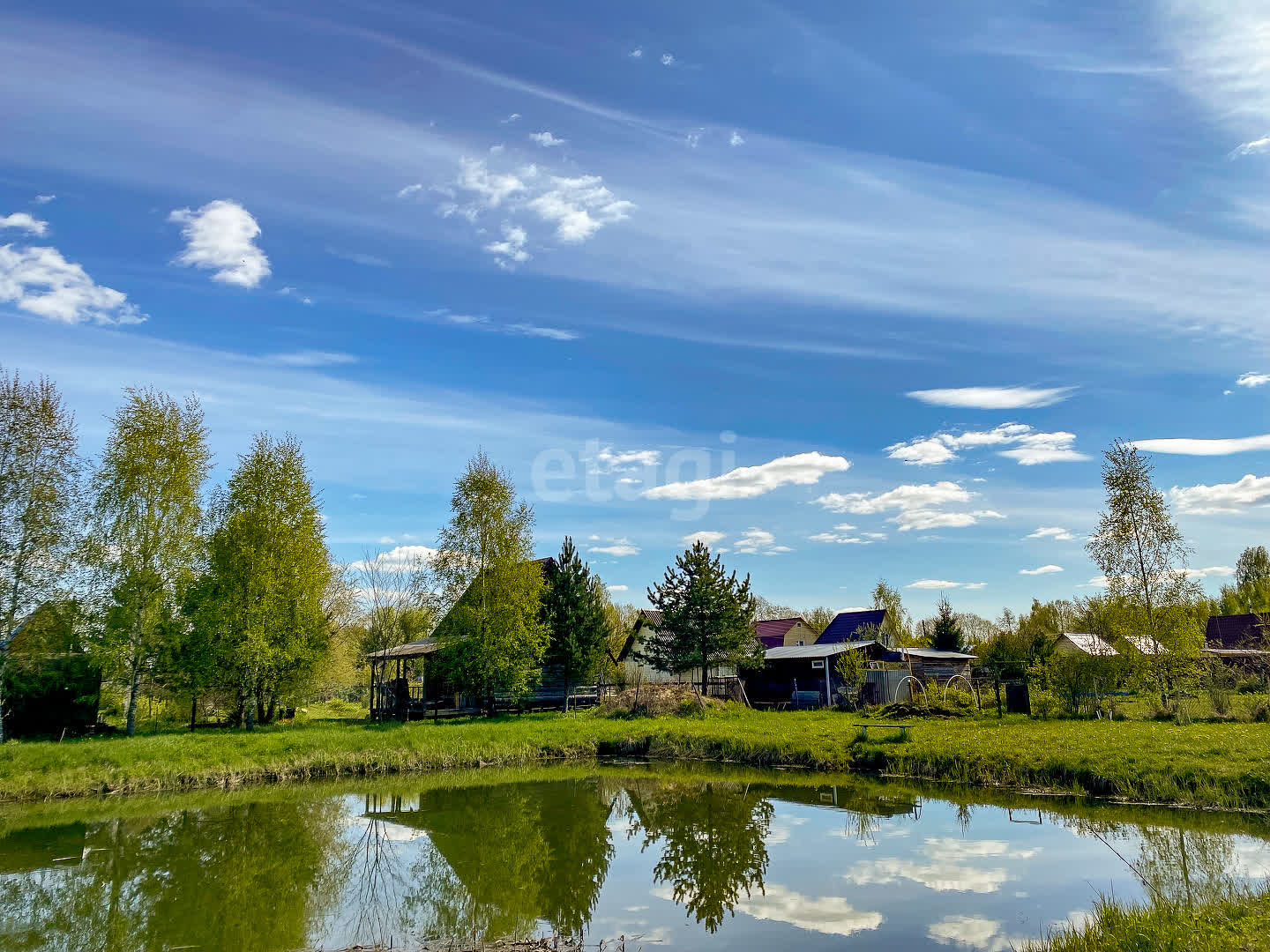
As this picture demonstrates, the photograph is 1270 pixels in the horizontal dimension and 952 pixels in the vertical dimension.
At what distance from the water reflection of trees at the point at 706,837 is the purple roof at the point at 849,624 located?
2626cm

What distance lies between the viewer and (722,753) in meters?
22.9

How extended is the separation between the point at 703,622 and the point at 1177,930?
2770cm

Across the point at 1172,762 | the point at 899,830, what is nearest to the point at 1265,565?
the point at 1172,762

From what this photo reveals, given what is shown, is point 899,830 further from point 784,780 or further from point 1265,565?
point 1265,565

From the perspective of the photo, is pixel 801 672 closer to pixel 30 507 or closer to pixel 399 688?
pixel 399 688

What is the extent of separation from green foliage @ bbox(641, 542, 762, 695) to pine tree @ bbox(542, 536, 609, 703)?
10.5 feet

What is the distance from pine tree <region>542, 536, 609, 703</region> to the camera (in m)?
33.7

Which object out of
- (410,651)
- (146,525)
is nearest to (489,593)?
(410,651)

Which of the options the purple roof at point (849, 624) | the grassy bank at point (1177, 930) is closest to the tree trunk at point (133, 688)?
the grassy bank at point (1177, 930)

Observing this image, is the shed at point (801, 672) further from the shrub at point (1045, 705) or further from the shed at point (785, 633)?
the shrub at point (1045, 705)

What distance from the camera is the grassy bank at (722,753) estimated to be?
49.6ft

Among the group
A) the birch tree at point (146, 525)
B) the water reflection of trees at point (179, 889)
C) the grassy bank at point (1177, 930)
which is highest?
the birch tree at point (146, 525)

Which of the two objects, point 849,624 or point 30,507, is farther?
point 849,624

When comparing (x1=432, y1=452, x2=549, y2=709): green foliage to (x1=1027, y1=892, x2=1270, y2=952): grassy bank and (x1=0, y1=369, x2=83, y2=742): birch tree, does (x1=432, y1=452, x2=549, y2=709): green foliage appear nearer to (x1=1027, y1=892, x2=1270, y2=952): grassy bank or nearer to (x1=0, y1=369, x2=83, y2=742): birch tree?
(x1=0, y1=369, x2=83, y2=742): birch tree
